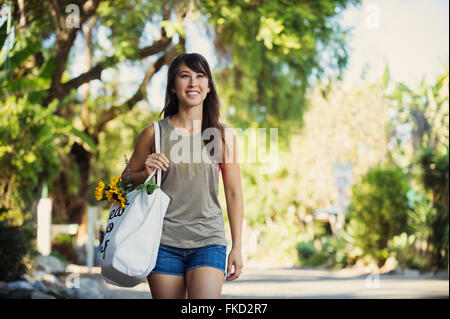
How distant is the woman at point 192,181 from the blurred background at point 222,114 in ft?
1.30

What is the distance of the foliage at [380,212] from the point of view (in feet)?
49.2

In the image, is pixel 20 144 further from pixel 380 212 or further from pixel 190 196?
pixel 380 212

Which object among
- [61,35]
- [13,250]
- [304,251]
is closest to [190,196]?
[13,250]

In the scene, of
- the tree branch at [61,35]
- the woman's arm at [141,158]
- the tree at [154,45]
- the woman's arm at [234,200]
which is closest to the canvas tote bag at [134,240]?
the woman's arm at [141,158]

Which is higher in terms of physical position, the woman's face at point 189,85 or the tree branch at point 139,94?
the tree branch at point 139,94

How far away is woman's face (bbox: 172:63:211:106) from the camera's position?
3133 millimetres

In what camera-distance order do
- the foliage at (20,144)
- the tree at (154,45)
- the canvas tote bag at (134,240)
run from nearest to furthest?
the canvas tote bag at (134,240), the foliage at (20,144), the tree at (154,45)

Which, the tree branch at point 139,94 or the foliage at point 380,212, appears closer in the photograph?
the tree branch at point 139,94

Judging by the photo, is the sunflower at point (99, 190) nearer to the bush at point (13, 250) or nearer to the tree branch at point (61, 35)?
the bush at point (13, 250)

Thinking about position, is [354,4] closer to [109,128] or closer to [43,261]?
[43,261]

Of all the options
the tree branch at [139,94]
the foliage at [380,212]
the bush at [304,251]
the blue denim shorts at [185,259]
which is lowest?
the bush at [304,251]

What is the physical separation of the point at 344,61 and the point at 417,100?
799 cm

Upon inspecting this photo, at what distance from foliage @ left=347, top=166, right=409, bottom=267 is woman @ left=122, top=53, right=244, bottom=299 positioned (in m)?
12.3
